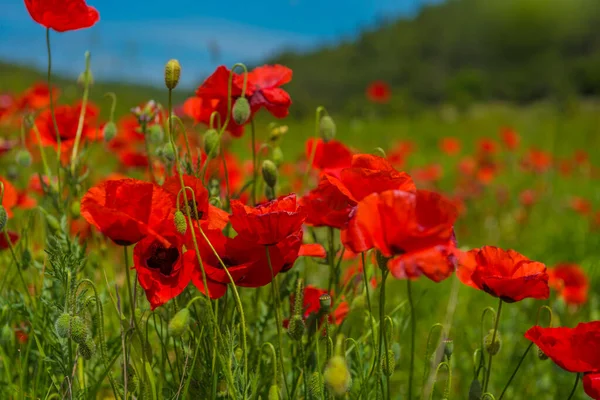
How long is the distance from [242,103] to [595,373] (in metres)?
0.72

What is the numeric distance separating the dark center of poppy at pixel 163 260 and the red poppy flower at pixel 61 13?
540 millimetres

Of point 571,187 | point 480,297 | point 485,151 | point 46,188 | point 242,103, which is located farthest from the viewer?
point 571,187

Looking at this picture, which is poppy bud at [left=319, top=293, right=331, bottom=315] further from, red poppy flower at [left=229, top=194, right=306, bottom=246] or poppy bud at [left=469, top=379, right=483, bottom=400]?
poppy bud at [left=469, top=379, right=483, bottom=400]

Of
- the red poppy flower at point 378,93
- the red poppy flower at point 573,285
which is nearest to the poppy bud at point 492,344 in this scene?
the red poppy flower at point 573,285

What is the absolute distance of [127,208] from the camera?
805 mm

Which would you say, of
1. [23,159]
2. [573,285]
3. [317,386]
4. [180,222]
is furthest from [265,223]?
[573,285]

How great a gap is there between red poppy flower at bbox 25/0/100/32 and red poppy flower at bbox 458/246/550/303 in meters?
0.84

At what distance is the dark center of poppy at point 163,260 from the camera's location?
0.87 meters

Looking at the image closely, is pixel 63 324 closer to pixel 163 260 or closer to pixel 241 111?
pixel 163 260

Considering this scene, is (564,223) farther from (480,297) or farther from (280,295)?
(280,295)

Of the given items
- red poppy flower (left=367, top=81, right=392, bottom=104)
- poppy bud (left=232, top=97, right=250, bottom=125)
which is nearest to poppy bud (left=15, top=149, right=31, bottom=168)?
poppy bud (left=232, top=97, right=250, bottom=125)

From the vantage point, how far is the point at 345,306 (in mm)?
1233

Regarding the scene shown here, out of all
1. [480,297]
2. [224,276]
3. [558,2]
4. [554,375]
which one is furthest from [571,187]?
[558,2]

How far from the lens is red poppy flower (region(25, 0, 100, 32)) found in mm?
1103
